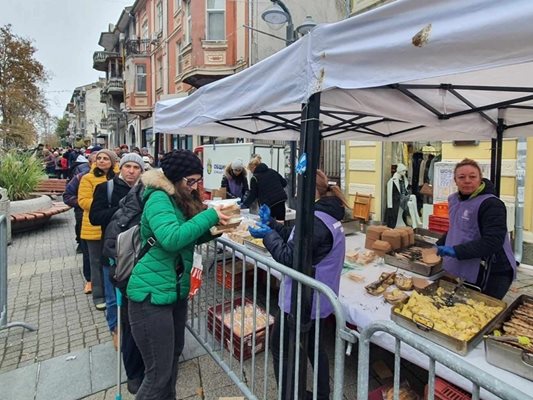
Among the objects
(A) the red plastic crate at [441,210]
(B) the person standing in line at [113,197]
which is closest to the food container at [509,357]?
(B) the person standing in line at [113,197]

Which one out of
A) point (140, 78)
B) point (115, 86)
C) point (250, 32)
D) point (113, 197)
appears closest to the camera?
point (113, 197)

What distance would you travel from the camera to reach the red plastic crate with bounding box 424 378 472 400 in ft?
6.53

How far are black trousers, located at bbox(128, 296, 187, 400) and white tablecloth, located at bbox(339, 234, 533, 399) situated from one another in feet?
3.94

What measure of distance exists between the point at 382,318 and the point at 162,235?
1.59 metres

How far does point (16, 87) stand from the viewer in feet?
71.7

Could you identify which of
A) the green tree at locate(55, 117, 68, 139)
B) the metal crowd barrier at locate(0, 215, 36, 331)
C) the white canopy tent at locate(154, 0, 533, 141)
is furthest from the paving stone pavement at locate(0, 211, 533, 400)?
the green tree at locate(55, 117, 68, 139)

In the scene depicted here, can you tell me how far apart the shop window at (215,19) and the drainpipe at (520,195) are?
13.2m

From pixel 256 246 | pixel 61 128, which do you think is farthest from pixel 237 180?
pixel 61 128

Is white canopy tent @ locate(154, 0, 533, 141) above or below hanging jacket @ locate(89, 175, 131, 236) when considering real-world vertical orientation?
above

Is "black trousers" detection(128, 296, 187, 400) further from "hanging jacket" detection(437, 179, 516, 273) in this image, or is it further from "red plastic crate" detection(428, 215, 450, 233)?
"red plastic crate" detection(428, 215, 450, 233)

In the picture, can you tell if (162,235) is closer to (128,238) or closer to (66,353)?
(128,238)

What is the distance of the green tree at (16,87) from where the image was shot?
21.3 m

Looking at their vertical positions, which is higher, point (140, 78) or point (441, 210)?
point (140, 78)

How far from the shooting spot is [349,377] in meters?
2.89
